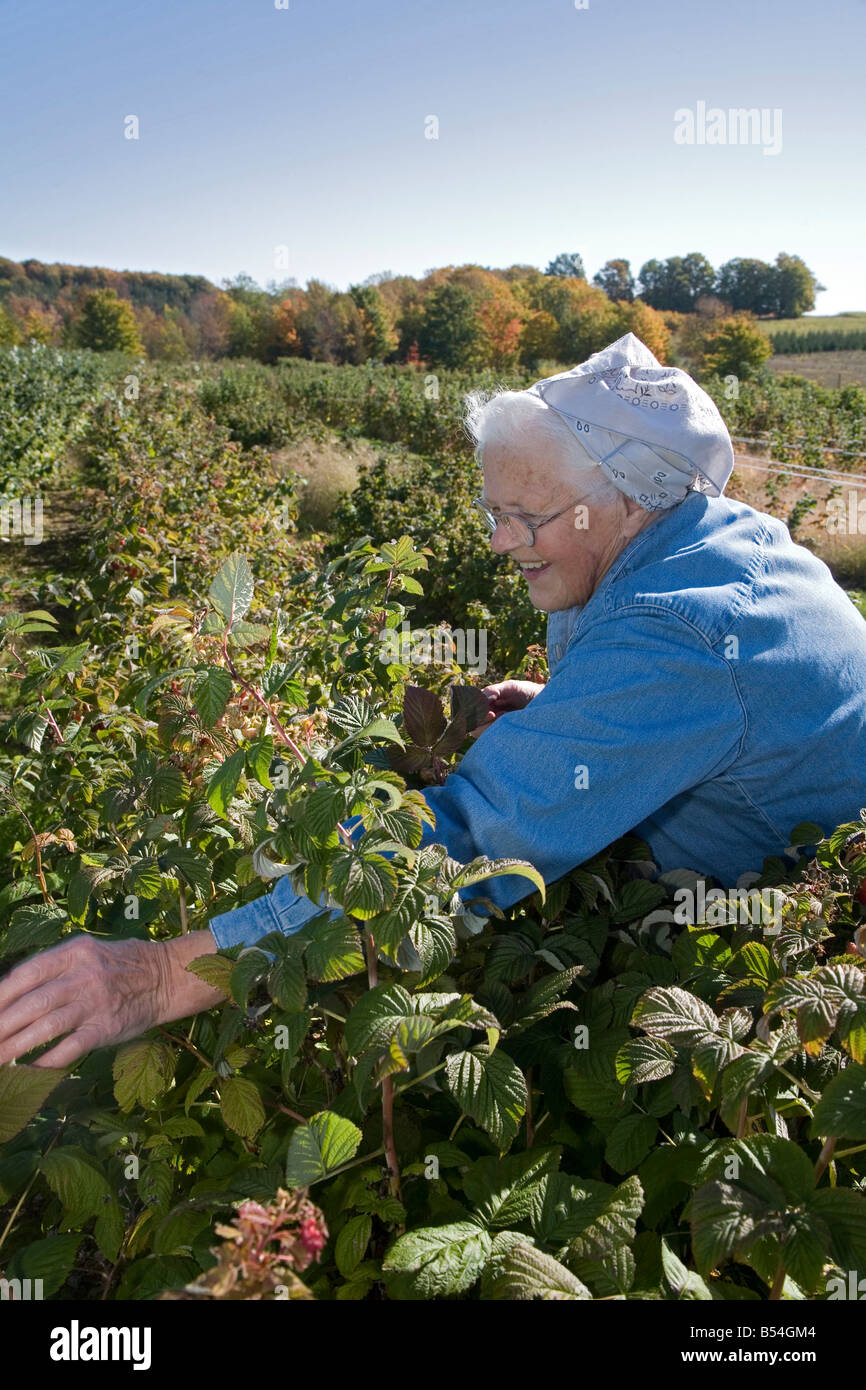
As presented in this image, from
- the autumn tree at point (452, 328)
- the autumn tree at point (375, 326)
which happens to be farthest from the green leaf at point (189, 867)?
the autumn tree at point (452, 328)

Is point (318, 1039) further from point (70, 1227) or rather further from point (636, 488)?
point (636, 488)

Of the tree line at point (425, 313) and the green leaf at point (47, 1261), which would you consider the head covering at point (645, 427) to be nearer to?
the green leaf at point (47, 1261)

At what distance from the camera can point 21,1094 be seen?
1.06 metres

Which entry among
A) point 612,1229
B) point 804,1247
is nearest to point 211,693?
point 612,1229

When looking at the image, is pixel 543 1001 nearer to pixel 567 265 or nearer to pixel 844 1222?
pixel 844 1222

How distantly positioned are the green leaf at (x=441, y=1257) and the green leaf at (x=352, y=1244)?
5.4 inches

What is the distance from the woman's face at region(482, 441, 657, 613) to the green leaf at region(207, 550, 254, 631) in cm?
54

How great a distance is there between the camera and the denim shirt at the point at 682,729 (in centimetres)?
126

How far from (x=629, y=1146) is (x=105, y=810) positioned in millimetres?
879

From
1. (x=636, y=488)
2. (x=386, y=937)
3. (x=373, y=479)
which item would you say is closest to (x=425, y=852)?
(x=386, y=937)

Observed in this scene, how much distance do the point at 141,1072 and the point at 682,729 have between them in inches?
33.4
